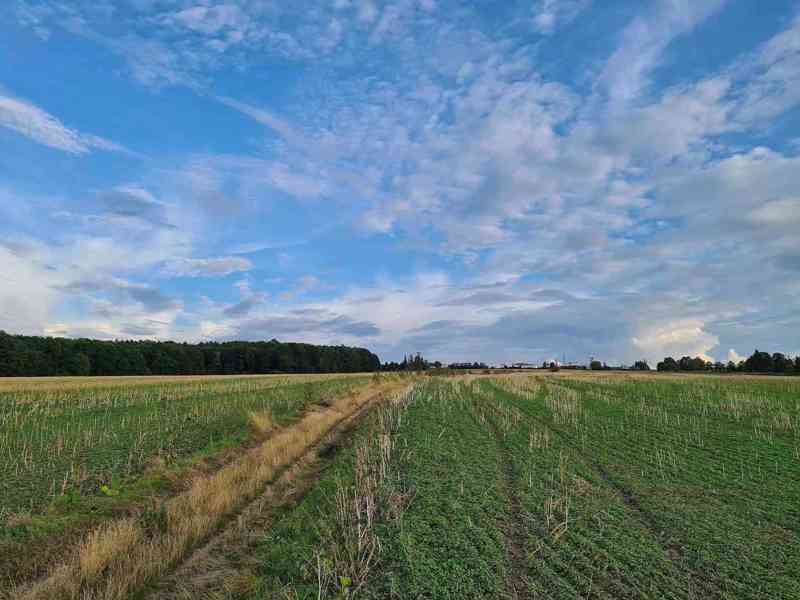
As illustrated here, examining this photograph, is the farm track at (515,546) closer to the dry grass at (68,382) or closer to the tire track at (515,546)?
the tire track at (515,546)

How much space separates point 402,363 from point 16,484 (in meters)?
110

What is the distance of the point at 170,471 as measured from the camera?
12547mm

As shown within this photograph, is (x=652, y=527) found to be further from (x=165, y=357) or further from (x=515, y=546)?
(x=165, y=357)

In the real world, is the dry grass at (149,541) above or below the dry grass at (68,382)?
below

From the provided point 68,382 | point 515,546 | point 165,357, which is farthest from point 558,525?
point 165,357

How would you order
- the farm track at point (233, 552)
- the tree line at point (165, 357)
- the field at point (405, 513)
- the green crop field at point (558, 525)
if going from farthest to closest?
the tree line at point (165, 357), the farm track at point (233, 552), the field at point (405, 513), the green crop field at point (558, 525)

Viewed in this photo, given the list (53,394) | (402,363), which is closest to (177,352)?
(402,363)

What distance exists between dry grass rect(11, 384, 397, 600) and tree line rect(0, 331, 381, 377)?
271 feet

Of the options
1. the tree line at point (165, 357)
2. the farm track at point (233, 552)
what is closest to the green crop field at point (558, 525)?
the farm track at point (233, 552)

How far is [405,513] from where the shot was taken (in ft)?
27.7

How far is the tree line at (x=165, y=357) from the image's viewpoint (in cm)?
7975

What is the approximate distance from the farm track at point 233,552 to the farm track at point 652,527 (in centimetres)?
558

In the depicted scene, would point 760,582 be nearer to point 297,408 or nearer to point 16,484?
point 16,484

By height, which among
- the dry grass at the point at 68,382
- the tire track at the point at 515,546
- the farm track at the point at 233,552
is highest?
the dry grass at the point at 68,382
